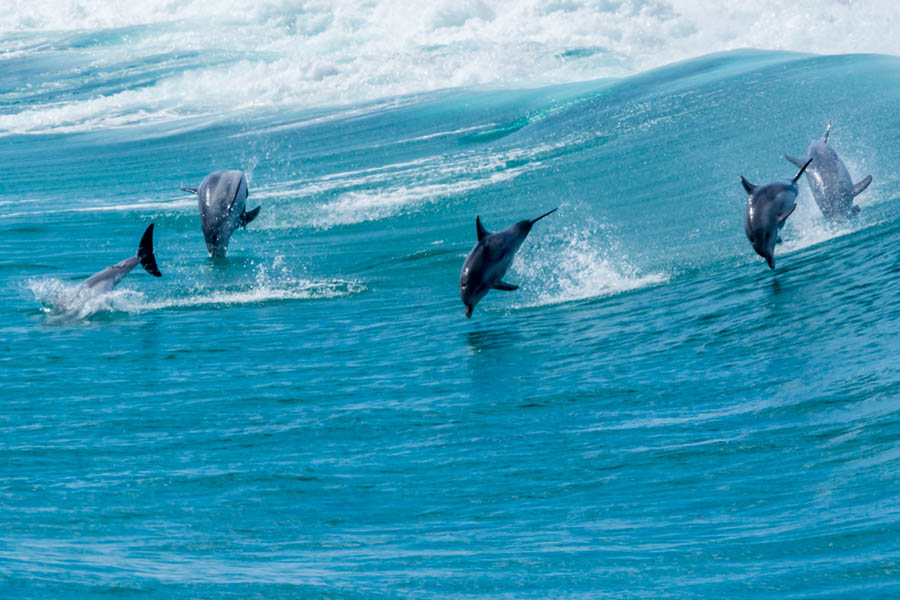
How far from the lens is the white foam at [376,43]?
1738 inches

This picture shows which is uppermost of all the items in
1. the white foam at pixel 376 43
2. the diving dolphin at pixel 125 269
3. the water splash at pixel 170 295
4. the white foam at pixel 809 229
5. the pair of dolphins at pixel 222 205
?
the white foam at pixel 376 43

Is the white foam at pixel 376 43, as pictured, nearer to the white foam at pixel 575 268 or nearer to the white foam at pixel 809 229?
the white foam at pixel 575 268

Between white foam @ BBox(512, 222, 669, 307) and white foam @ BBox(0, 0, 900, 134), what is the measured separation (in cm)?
2273

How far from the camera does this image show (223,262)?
1908 centimetres

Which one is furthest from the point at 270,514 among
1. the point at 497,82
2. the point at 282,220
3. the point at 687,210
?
the point at 497,82

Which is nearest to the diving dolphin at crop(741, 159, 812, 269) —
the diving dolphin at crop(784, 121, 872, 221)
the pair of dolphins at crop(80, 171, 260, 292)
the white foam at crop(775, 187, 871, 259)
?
the diving dolphin at crop(784, 121, 872, 221)

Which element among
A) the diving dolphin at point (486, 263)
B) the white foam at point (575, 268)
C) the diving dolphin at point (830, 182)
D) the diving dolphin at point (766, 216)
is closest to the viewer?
the diving dolphin at point (486, 263)

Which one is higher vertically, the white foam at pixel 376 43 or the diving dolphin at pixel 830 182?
the white foam at pixel 376 43

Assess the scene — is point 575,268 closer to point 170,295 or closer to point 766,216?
point 766,216

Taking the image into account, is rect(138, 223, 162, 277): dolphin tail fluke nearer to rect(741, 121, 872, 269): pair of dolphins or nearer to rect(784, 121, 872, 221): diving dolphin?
rect(741, 121, 872, 269): pair of dolphins

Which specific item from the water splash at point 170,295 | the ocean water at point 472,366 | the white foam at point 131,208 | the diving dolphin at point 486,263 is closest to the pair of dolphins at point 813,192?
the ocean water at point 472,366

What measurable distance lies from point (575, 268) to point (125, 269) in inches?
251

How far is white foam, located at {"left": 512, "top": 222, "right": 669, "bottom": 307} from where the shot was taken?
15.9 meters

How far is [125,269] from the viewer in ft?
51.8
